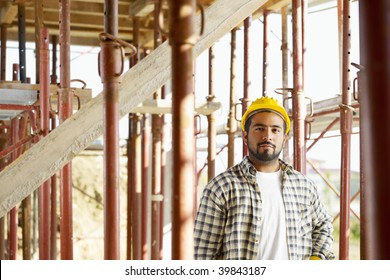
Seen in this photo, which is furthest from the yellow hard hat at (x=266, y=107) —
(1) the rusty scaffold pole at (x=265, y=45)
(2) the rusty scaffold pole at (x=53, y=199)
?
(1) the rusty scaffold pole at (x=265, y=45)

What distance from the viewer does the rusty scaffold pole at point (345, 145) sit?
6312 mm

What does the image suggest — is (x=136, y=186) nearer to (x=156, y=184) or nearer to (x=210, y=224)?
(x=156, y=184)

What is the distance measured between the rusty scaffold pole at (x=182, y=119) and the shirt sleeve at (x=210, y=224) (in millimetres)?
1542

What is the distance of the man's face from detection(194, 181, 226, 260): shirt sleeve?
0.36m

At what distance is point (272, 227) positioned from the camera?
4148 millimetres

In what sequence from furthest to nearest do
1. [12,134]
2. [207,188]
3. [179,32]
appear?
[12,134] → [207,188] → [179,32]

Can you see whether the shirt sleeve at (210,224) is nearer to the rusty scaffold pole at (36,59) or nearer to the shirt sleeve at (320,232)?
the shirt sleeve at (320,232)

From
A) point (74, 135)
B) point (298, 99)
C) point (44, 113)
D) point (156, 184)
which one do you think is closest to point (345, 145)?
point (298, 99)

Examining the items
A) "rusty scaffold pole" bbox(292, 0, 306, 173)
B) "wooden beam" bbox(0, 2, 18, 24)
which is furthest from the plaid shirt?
"wooden beam" bbox(0, 2, 18, 24)

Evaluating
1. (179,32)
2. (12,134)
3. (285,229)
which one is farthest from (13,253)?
(179,32)

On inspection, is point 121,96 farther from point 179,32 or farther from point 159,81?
point 179,32

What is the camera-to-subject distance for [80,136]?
453cm
